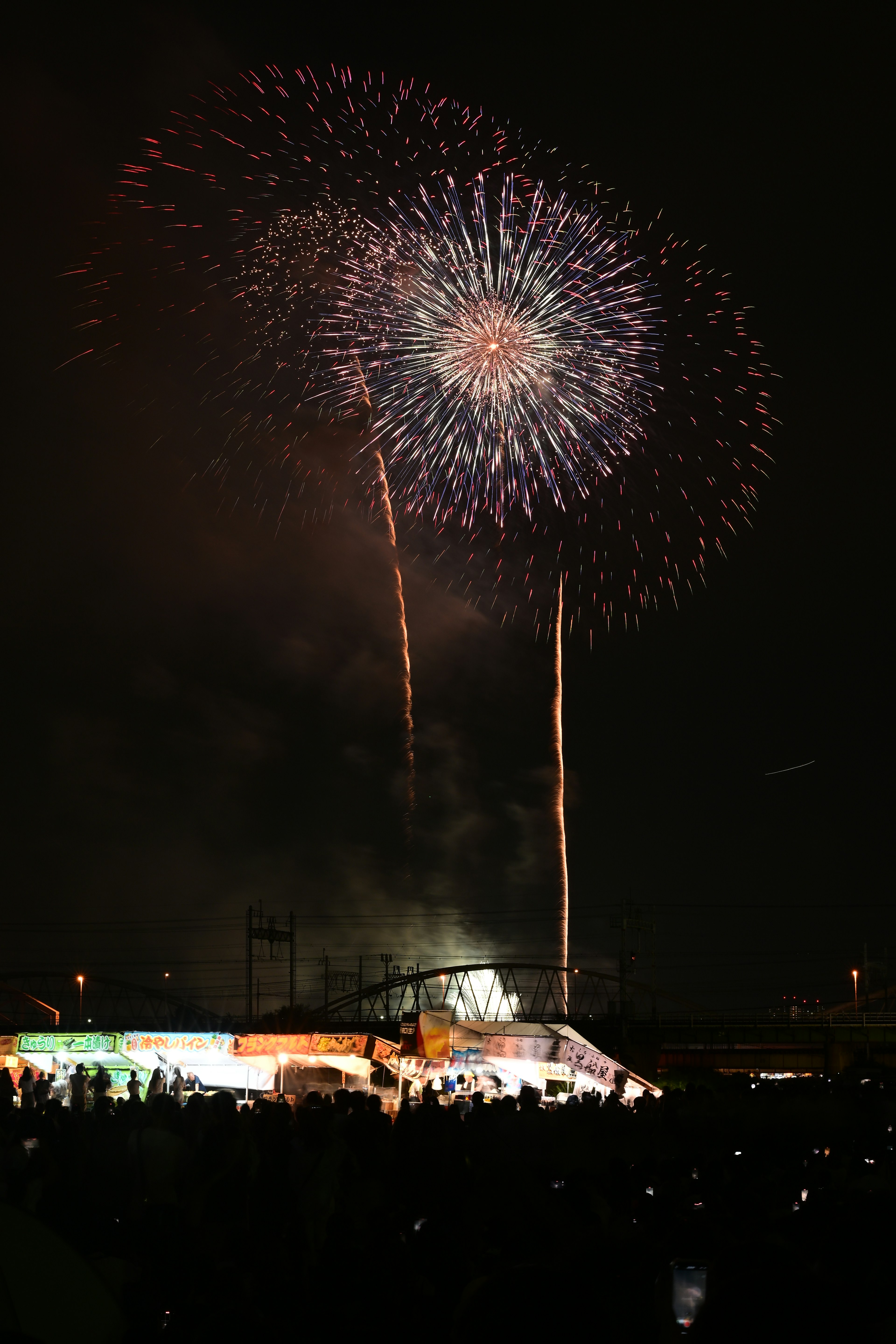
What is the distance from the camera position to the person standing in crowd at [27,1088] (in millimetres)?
21734

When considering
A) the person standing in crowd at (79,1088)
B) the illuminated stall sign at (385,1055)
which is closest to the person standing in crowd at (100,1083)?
the person standing in crowd at (79,1088)

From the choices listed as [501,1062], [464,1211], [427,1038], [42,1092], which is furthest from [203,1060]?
[464,1211]

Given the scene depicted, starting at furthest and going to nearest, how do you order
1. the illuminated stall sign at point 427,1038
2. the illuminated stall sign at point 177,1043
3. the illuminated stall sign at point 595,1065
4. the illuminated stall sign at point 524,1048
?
the illuminated stall sign at point 595,1065 → the illuminated stall sign at point 524,1048 → the illuminated stall sign at point 427,1038 → the illuminated stall sign at point 177,1043

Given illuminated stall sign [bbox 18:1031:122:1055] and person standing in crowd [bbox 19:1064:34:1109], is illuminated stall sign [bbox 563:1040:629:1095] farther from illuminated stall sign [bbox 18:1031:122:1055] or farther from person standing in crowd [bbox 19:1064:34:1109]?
person standing in crowd [bbox 19:1064:34:1109]

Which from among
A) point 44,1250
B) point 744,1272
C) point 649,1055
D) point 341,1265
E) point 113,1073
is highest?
point 744,1272

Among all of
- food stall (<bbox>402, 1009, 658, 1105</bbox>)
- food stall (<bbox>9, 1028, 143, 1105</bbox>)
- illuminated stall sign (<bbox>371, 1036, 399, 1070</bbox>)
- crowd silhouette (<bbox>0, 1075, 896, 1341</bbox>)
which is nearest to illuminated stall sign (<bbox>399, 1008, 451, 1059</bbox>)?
food stall (<bbox>402, 1009, 658, 1105</bbox>)

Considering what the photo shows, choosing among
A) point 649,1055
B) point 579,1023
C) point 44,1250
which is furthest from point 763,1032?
point 44,1250

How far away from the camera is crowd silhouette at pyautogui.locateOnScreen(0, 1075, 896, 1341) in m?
3.22

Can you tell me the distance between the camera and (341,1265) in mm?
5938

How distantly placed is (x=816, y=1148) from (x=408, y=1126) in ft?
19.2

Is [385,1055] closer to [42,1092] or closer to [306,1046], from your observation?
[306,1046]

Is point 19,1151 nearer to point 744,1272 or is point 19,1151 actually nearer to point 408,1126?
point 408,1126

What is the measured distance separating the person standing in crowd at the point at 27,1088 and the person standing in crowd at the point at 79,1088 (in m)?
0.78

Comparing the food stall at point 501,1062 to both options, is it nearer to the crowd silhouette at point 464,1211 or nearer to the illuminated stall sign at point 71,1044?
the illuminated stall sign at point 71,1044
